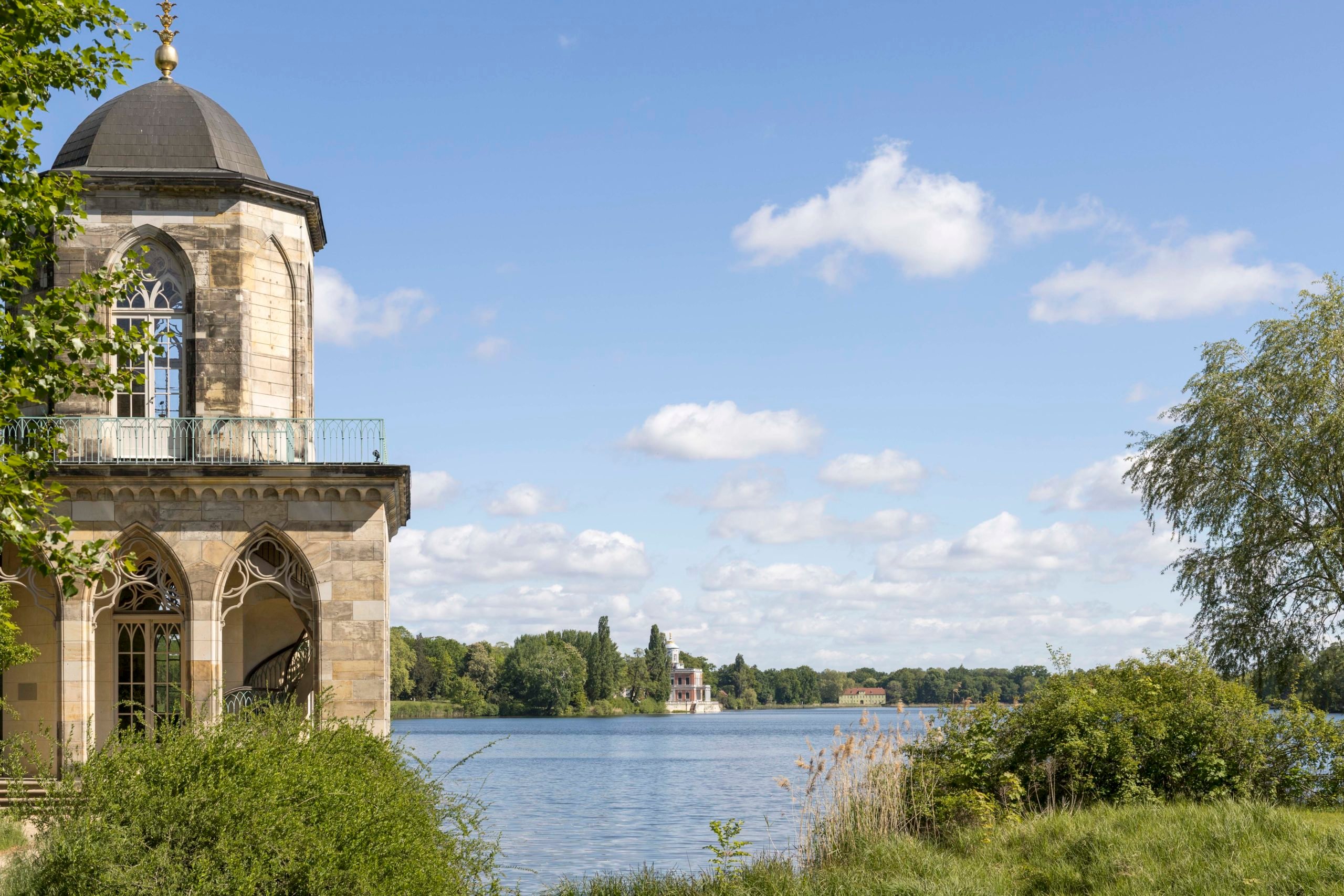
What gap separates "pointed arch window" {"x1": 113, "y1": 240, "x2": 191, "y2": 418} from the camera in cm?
2100

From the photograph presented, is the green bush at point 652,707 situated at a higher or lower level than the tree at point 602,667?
lower

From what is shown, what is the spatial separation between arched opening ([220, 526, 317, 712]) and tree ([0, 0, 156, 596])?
5.30m

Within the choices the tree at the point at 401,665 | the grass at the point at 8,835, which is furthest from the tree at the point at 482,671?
the grass at the point at 8,835

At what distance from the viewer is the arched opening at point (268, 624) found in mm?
19109

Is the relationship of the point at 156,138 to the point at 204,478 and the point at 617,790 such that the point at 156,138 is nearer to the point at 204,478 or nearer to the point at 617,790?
the point at 204,478

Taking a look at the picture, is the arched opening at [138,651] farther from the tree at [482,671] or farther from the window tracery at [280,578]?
the tree at [482,671]

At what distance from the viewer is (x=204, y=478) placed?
18938 millimetres

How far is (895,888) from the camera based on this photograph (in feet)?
42.7

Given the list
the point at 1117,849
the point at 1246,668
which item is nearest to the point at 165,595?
the point at 1117,849

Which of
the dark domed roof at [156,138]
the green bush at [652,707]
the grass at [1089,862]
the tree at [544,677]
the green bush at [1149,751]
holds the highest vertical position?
the dark domed roof at [156,138]

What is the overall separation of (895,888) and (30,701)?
14490mm

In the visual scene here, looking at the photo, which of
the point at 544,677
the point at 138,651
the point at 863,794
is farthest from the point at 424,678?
the point at 863,794

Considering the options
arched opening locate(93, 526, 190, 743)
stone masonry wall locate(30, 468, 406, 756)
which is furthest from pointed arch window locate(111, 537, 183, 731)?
stone masonry wall locate(30, 468, 406, 756)

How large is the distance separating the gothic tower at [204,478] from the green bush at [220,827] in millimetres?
8191
